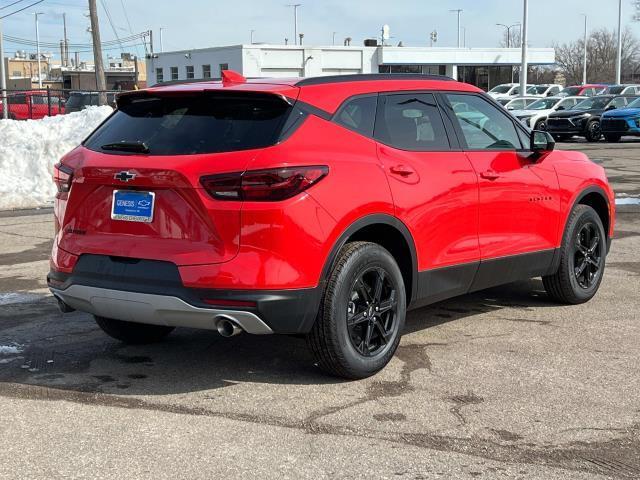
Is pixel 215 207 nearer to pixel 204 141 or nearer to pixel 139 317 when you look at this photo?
pixel 204 141

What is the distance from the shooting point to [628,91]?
118 feet

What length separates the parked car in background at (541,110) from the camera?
3219 cm

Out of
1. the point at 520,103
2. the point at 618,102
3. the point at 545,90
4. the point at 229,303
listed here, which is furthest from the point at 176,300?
the point at 545,90

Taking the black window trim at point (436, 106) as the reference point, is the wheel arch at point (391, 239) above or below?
below

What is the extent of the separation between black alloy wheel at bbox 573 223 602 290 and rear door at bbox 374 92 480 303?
5.02 feet

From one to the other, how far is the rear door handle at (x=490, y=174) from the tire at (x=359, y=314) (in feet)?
3.69

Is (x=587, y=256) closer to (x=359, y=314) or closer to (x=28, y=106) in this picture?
(x=359, y=314)

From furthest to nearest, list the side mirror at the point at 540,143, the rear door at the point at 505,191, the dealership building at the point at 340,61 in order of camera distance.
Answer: the dealership building at the point at 340,61
the side mirror at the point at 540,143
the rear door at the point at 505,191

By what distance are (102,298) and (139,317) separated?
0.26m

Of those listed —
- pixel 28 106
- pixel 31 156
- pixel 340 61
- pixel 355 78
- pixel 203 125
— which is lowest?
pixel 31 156

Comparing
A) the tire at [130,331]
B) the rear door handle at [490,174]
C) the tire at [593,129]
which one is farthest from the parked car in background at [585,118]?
the tire at [130,331]

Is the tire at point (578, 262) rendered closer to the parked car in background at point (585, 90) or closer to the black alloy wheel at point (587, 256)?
the black alloy wheel at point (587, 256)

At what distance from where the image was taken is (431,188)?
5.41 m

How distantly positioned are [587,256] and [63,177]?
13.9ft
